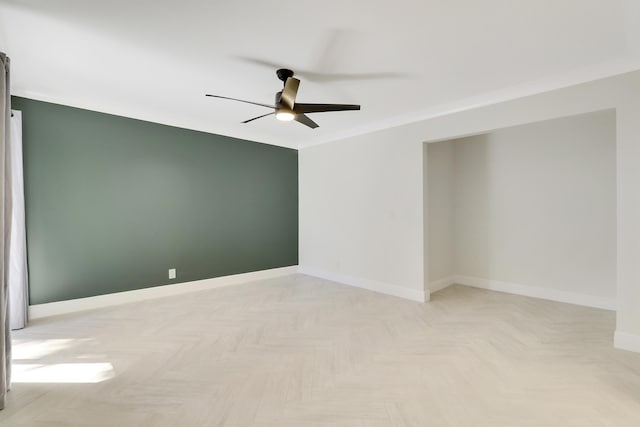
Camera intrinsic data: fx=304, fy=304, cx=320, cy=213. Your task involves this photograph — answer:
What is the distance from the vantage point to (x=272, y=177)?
5.39 metres

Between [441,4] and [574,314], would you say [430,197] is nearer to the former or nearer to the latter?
[574,314]

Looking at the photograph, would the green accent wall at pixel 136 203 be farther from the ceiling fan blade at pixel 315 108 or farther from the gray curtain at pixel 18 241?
the ceiling fan blade at pixel 315 108

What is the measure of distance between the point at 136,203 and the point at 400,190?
11.7 feet

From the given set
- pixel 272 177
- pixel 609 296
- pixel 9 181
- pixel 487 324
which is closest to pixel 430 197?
pixel 487 324

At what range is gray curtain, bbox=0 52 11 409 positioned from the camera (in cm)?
187

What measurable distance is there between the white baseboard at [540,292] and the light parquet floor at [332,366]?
0.20 m

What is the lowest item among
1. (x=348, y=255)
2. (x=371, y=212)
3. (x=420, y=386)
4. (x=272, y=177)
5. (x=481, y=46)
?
(x=420, y=386)

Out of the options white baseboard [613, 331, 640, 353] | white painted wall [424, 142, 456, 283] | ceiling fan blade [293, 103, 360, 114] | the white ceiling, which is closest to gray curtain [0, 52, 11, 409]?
the white ceiling

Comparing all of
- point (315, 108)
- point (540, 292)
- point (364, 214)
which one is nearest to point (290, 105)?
point (315, 108)

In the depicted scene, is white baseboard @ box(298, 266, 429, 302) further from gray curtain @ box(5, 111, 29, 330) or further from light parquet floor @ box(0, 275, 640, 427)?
gray curtain @ box(5, 111, 29, 330)

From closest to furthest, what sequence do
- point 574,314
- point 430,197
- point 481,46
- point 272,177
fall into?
point 481,46, point 574,314, point 430,197, point 272,177

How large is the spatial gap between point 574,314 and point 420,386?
2546 millimetres

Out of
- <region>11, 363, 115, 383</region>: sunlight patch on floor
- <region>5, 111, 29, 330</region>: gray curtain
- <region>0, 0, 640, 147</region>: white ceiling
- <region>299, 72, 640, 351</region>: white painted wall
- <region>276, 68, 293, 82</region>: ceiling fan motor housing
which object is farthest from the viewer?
<region>5, 111, 29, 330</region>: gray curtain

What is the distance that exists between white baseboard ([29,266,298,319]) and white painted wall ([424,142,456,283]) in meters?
2.62
